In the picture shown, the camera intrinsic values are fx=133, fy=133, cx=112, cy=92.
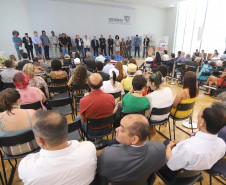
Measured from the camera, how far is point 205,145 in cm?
106

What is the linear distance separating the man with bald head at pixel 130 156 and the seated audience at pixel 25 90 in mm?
1789

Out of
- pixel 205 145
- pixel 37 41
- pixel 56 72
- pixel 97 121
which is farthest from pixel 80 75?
pixel 37 41

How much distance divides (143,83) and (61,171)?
154 centimetres

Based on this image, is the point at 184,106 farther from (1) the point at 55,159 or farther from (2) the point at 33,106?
(2) the point at 33,106

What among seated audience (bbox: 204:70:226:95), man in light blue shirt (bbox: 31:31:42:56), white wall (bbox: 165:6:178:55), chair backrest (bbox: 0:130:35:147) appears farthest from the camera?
white wall (bbox: 165:6:178:55)

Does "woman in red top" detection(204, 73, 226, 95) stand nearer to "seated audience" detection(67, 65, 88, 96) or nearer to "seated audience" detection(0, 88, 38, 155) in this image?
"seated audience" detection(67, 65, 88, 96)

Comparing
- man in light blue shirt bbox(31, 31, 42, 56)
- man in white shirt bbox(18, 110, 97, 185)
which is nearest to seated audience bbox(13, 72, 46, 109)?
man in white shirt bbox(18, 110, 97, 185)

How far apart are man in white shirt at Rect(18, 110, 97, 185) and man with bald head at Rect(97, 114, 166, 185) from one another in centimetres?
11

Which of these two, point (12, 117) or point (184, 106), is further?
point (184, 106)

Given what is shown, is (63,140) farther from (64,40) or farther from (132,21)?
(132,21)

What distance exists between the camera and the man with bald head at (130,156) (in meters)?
0.88

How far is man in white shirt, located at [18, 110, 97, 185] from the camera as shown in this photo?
787mm

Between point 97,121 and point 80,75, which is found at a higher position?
point 80,75

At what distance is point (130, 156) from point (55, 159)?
47 centimetres
